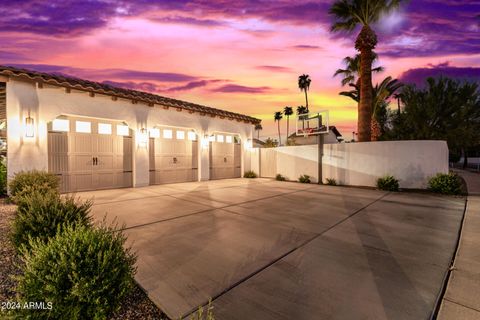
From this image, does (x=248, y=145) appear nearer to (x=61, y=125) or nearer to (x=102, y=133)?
(x=102, y=133)

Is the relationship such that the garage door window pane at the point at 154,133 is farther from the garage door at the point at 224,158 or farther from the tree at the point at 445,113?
the tree at the point at 445,113

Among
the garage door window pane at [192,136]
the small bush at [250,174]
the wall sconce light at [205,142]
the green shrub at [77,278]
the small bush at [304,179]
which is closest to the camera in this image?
the green shrub at [77,278]

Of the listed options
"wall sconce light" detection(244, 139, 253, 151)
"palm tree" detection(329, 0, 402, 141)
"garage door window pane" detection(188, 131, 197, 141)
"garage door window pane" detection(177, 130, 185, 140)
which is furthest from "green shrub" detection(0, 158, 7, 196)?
"palm tree" detection(329, 0, 402, 141)

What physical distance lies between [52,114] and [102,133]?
199 cm

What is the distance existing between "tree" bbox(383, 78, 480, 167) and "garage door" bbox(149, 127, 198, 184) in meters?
22.9

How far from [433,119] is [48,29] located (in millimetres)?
30336

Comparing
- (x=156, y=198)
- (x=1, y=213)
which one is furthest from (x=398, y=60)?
(x=1, y=213)

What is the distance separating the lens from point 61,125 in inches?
362

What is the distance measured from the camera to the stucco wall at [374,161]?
10586 millimetres

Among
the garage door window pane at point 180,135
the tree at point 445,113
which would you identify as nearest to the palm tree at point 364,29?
the garage door window pane at point 180,135

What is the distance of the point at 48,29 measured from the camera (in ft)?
30.6

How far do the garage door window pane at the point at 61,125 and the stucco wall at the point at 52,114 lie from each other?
499 millimetres

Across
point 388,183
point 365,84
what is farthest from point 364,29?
point 388,183

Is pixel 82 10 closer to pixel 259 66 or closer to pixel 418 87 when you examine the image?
pixel 259 66
